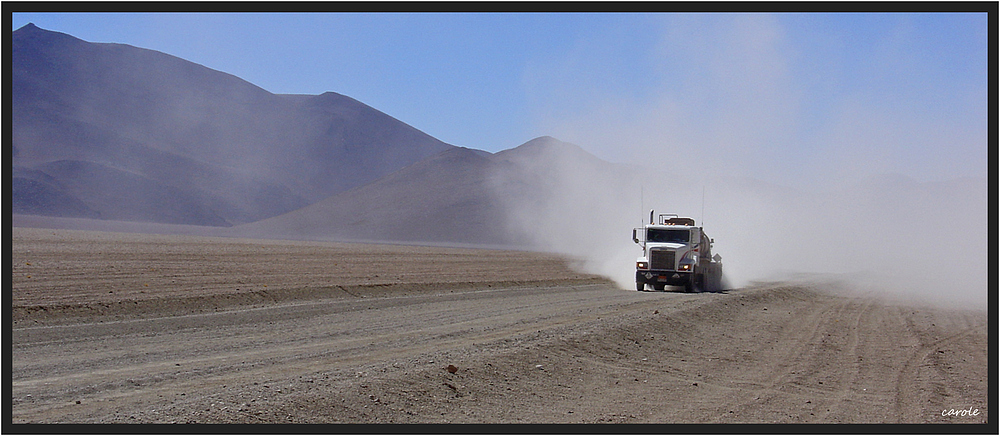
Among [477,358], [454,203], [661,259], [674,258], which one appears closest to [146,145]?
[454,203]

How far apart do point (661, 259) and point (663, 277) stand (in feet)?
2.67

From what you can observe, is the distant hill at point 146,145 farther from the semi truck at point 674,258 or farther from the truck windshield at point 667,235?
the semi truck at point 674,258

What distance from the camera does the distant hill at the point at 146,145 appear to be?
10238cm

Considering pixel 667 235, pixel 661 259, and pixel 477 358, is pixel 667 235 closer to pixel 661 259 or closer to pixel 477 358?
pixel 661 259

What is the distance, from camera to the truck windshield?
30688 millimetres

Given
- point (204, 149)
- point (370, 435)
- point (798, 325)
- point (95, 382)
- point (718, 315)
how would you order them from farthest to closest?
point (204, 149), point (718, 315), point (798, 325), point (95, 382), point (370, 435)

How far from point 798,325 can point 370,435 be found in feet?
50.9

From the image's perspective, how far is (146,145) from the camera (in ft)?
475

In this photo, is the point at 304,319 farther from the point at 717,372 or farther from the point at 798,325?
the point at 798,325

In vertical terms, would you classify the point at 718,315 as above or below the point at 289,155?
below

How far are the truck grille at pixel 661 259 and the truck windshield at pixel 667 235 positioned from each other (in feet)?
2.51

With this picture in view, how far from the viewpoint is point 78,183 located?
11012cm

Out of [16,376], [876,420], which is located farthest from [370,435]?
[16,376]

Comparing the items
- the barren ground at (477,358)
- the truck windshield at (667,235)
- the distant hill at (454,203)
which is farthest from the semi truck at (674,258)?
the distant hill at (454,203)
